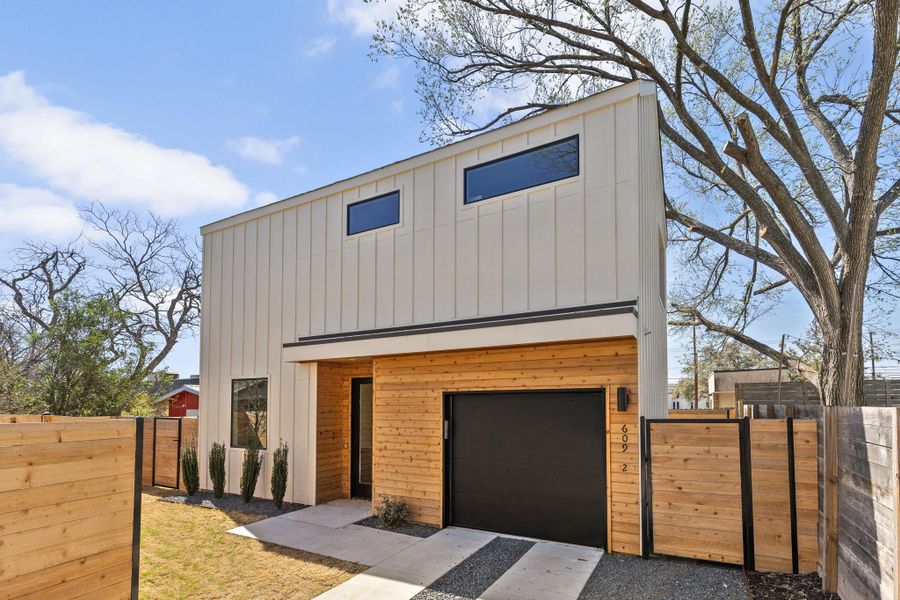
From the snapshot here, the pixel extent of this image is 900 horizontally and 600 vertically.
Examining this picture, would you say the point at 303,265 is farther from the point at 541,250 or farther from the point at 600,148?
the point at 600,148

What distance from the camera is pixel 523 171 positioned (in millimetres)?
7211

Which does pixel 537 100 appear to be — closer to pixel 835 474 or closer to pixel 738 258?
pixel 738 258

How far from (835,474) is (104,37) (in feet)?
44.9

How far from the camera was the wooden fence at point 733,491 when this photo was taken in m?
5.52

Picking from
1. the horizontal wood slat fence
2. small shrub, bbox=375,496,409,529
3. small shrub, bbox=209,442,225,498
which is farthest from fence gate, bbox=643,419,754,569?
the horizontal wood slat fence

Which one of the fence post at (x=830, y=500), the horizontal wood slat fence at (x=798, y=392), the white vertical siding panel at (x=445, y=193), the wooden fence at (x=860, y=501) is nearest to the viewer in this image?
the wooden fence at (x=860, y=501)

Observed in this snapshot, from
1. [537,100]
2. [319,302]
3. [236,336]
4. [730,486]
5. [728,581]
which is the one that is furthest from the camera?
[537,100]

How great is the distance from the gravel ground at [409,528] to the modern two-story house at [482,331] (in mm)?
132

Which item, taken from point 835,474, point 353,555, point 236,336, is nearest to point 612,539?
point 835,474

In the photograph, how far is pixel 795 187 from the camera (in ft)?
42.9

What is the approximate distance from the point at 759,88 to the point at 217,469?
41.4ft

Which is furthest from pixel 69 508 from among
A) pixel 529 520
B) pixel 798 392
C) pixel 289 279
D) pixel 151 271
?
pixel 151 271

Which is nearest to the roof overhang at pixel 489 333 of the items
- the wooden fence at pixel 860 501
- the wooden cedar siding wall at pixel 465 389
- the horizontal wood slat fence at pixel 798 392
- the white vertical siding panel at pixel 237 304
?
the wooden cedar siding wall at pixel 465 389

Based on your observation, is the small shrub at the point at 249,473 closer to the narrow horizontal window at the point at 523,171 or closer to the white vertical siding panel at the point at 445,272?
the white vertical siding panel at the point at 445,272
